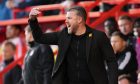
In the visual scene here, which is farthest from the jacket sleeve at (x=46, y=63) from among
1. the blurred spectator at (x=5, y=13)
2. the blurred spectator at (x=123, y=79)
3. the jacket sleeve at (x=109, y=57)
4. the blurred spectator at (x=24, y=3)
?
the blurred spectator at (x=5, y=13)

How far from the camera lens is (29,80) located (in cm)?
991

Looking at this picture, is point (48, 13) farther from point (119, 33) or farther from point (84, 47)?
point (84, 47)

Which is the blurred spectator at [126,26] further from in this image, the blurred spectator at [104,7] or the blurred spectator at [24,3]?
the blurred spectator at [24,3]

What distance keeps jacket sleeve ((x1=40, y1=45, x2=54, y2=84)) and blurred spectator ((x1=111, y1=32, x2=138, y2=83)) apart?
1.06 m

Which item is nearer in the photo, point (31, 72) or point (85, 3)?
point (31, 72)

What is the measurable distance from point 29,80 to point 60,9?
4.28m

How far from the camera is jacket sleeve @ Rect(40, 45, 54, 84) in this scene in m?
9.80

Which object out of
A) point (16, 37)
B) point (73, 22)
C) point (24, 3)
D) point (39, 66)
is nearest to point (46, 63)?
point (39, 66)

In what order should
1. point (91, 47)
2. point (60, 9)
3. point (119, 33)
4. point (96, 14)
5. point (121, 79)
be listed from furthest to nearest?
1. point (60, 9)
2. point (96, 14)
3. point (119, 33)
4. point (121, 79)
5. point (91, 47)

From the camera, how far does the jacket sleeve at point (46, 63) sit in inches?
386

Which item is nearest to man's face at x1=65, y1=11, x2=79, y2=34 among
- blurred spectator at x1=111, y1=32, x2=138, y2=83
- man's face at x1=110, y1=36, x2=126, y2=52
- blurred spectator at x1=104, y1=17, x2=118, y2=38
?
blurred spectator at x1=111, y1=32, x2=138, y2=83

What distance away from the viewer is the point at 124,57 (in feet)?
33.4

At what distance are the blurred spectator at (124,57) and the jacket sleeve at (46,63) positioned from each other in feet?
3.47

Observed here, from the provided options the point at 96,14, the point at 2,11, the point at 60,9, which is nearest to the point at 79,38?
the point at 96,14
